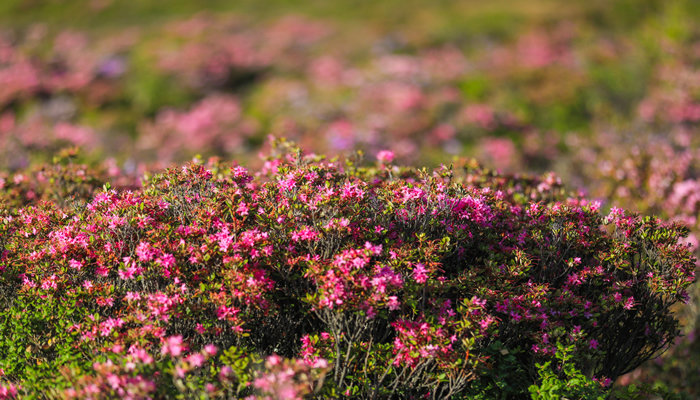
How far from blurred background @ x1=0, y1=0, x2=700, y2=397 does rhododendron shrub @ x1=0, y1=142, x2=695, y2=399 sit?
4.72 metres

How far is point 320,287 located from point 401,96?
15.5 metres

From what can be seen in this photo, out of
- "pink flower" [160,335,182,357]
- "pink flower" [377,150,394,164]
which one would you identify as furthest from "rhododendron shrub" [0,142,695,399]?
"pink flower" [377,150,394,164]

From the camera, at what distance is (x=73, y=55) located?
80.5 feet

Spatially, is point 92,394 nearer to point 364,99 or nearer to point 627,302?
point 627,302

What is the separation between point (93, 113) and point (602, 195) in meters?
19.2

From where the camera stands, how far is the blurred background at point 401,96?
12188 millimetres

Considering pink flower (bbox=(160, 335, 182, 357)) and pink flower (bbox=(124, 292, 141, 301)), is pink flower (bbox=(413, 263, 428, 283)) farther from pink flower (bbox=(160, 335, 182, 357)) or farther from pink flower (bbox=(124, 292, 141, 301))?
pink flower (bbox=(124, 292, 141, 301))

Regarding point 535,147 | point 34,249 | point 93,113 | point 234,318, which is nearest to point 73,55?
point 93,113

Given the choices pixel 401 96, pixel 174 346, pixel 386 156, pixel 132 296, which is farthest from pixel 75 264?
pixel 401 96

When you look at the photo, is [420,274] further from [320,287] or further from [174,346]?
[174,346]

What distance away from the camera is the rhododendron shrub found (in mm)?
4000

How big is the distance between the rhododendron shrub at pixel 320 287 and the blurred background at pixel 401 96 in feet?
15.5

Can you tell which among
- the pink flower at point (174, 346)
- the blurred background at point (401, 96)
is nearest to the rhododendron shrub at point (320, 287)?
the pink flower at point (174, 346)

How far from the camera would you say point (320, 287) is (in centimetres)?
398
